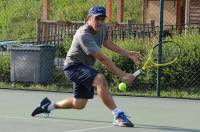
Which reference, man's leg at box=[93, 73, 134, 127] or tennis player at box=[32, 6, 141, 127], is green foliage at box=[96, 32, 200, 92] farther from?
man's leg at box=[93, 73, 134, 127]

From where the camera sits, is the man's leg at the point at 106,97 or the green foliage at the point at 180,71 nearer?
the man's leg at the point at 106,97

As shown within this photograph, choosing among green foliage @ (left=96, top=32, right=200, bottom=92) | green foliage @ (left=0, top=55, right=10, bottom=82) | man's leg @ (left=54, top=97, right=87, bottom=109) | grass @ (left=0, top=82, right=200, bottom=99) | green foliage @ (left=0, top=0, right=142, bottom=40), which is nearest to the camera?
man's leg @ (left=54, top=97, right=87, bottom=109)

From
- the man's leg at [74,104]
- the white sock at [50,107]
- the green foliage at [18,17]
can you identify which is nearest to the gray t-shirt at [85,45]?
the man's leg at [74,104]

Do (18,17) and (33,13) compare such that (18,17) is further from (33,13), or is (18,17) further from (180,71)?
(180,71)

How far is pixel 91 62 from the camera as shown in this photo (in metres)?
10.3

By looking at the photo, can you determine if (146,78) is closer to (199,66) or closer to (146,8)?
(199,66)

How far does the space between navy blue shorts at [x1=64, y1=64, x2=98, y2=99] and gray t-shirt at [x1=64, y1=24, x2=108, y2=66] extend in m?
0.09

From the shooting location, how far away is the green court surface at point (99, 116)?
1015cm

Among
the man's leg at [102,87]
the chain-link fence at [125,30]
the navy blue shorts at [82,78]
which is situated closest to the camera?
the man's leg at [102,87]

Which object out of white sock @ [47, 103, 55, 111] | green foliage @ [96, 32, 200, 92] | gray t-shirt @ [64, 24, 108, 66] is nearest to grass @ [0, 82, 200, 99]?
green foliage @ [96, 32, 200, 92]

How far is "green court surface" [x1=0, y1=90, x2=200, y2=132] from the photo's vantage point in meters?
10.1

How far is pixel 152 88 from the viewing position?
1587 cm

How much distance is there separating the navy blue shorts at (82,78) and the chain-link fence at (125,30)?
17.9 feet

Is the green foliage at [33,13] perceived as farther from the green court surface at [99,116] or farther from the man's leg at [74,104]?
the man's leg at [74,104]
